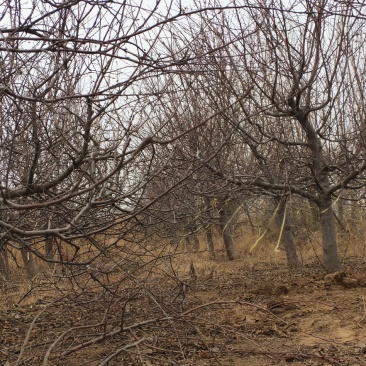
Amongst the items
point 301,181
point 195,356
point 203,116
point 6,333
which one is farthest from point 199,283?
point 195,356

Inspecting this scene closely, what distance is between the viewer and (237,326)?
5.20 m

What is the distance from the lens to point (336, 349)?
4230 millimetres

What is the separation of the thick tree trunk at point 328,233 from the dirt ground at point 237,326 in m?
0.23

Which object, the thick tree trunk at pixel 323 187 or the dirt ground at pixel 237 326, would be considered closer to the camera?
the dirt ground at pixel 237 326

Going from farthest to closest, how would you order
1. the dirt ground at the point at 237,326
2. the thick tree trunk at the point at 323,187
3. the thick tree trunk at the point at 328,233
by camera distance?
the thick tree trunk at the point at 328,233 → the thick tree trunk at the point at 323,187 → the dirt ground at the point at 237,326

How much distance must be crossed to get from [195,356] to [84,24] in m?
2.89

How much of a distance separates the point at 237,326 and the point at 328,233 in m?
2.98

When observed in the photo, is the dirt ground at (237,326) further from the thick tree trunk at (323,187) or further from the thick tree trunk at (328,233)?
the thick tree trunk at (323,187)

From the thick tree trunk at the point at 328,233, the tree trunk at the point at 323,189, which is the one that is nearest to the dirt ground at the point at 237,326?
the thick tree trunk at the point at 328,233

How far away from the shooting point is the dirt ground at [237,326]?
3865 millimetres

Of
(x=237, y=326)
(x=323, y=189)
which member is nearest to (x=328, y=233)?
(x=323, y=189)

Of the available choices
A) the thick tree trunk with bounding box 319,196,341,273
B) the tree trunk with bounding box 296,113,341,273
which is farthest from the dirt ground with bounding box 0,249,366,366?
the tree trunk with bounding box 296,113,341,273

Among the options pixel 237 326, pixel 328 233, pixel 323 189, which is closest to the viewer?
pixel 237 326

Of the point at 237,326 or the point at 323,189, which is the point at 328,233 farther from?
the point at 237,326
